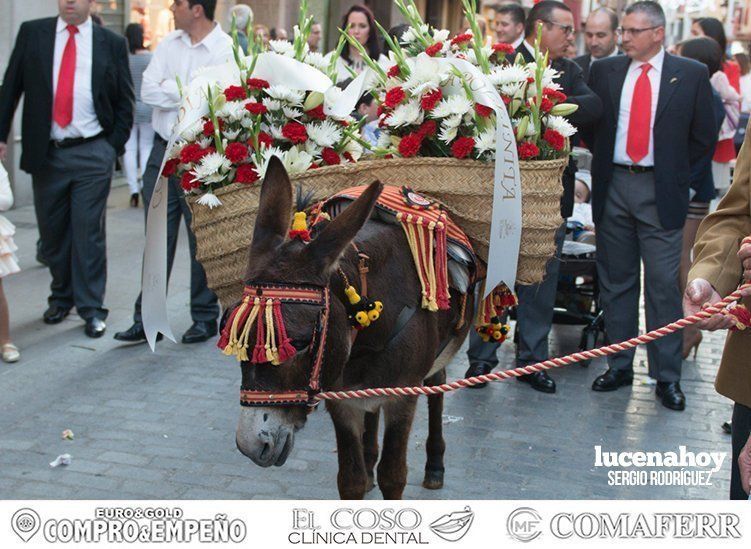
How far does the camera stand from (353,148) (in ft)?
17.4

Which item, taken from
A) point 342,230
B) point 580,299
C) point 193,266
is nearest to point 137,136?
point 193,266

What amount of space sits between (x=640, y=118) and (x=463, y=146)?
279 cm

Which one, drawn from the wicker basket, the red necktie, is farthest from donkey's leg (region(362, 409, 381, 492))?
the red necktie

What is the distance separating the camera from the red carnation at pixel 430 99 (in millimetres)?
4961

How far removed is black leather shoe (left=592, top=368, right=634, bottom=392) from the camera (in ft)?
25.0

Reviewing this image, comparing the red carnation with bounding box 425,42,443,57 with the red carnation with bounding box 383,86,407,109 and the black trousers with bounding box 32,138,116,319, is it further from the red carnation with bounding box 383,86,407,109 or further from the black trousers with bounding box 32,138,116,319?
the black trousers with bounding box 32,138,116,319

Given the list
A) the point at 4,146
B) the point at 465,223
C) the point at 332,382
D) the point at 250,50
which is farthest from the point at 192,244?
the point at 332,382

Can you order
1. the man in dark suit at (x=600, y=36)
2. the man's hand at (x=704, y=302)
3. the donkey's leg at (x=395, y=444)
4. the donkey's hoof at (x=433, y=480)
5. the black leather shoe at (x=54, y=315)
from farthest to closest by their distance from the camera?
the man in dark suit at (x=600, y=36), the black leather shoe at (x=54, y=315), the donkey's hoof at (x=433, y=480), the donkey's leg at (x=395, y=444), the man's hand at (x=704, y=302)

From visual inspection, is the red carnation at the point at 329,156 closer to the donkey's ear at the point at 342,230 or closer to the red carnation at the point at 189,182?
the red carnation at the point at 189,182

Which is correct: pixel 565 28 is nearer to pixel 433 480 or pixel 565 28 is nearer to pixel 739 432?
pixel 433 480

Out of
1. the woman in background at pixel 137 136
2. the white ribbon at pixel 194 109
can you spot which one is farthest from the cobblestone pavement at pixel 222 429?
the woman in background at pixel 137 136

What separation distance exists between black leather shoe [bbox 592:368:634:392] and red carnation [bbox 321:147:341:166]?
335 cm

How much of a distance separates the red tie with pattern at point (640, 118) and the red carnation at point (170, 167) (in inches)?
137

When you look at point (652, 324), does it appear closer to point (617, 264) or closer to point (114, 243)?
point (617, 264)
